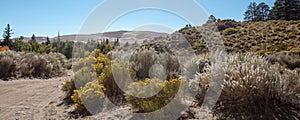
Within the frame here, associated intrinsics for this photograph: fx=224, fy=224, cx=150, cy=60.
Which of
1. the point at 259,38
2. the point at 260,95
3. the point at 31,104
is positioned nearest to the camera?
the point at 260,95

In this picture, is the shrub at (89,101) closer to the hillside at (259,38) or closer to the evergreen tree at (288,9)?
the hillside at (259,38)

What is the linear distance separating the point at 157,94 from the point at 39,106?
111 inches

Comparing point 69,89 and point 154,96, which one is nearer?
point 154,96

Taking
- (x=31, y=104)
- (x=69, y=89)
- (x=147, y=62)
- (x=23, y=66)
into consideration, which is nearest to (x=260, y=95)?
(x=147, y=62)

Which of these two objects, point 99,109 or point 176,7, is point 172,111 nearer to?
point 99,109

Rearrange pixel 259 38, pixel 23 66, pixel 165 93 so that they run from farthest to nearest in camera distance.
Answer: pixel 259 38
pixel 23 66
pixel 165 93

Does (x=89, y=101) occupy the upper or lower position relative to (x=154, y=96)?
lower

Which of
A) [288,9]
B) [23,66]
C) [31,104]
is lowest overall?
[31,104]

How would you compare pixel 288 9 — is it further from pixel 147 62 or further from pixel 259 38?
pixel 147 62

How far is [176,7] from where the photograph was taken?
706cm

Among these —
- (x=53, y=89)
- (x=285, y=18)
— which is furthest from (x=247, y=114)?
(x=285, y=18)

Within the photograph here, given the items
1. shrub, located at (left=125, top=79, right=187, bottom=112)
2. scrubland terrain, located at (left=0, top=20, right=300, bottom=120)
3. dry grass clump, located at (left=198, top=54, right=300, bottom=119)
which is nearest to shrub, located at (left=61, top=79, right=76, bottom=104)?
scrubland terrain, located at (left=0, top=20, right=300, bottom=120)

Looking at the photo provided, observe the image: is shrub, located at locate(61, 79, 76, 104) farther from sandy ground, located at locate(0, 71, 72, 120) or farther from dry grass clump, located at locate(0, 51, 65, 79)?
dry grass clump, located at locate(0, 51, 65, 79)

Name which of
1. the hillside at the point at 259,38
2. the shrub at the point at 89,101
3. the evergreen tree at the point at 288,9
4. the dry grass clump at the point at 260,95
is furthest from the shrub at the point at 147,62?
the evergreen tree at the point at 288,9
